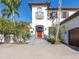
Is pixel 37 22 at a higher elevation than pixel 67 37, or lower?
higher

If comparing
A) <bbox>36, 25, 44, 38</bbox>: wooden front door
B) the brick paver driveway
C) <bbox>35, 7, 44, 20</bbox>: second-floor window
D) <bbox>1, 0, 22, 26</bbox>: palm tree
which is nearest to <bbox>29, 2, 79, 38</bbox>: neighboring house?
<bbox>35, 7, 44, 20</bbox>: second-floor window

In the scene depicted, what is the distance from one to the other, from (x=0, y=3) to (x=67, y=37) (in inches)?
515

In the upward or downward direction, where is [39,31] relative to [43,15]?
downward

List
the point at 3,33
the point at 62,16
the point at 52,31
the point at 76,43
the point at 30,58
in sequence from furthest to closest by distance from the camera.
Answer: the point at 62,16
the point at 52,31
the point at 3,33
the point at 76,43
the point at 30,58

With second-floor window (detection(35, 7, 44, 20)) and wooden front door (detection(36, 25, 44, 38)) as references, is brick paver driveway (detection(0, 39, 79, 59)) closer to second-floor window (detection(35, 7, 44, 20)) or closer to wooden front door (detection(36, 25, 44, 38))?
second-floor window (detection(35, 7, 44, 20))

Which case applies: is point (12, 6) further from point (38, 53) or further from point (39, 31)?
point (38, 53)

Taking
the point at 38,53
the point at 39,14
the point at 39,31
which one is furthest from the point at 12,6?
the point at 38,53

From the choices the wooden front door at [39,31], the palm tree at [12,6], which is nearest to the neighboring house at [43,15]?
the wooden front door at [39,31]

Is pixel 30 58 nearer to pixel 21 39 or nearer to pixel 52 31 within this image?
pixel 21 39

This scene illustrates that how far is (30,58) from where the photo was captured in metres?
13.1

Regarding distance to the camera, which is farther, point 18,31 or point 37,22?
point 37,22

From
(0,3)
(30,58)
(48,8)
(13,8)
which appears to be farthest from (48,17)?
(30,58)

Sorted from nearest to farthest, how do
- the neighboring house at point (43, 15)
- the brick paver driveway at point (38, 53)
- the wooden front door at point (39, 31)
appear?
1. the brick paver driveway at point (38, 53)
2. the neighboring house at point (43, 15)
3. the wooden front door at point (39, 31)

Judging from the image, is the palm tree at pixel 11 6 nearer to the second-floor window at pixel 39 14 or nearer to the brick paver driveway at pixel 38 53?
the second-floor window at pixel 39 14
